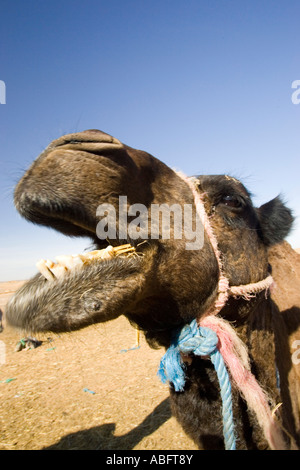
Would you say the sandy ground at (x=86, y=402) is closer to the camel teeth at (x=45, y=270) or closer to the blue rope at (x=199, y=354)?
the camel teeth at (x=45, y=270)

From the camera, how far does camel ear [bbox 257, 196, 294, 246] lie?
8.99 ft

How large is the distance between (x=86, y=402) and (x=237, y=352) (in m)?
4.14

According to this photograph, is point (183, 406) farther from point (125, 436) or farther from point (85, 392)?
point (85, 392)

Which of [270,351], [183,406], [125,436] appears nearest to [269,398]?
[270,351]

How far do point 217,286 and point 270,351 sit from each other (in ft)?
2.82

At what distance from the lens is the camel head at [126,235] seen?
1.56 meters

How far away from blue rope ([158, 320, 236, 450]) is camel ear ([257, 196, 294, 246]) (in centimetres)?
111

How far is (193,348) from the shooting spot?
203 centimetres

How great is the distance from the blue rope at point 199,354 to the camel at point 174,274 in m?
0.04

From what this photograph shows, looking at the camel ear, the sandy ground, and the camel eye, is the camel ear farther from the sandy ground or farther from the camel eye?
the sandy ground

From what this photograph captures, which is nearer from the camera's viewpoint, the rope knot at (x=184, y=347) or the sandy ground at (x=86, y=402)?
the rope knot at (x=184, y=347)

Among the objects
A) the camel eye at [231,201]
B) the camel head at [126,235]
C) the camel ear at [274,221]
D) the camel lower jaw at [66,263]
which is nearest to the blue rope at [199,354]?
the camel head at [126,235]

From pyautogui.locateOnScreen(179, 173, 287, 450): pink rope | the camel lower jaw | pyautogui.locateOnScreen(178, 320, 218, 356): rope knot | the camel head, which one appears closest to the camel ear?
the camel head

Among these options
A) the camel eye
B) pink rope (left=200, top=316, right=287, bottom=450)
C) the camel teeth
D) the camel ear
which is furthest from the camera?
the camel ear
